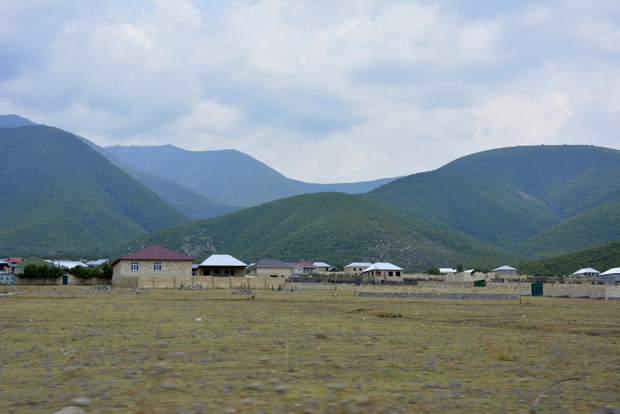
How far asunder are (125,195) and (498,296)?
556ft

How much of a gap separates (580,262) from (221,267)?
214ft

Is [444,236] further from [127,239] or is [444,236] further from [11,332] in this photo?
[11,332]

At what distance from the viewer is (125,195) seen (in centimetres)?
19888

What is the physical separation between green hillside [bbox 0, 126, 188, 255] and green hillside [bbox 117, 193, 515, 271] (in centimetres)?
1727

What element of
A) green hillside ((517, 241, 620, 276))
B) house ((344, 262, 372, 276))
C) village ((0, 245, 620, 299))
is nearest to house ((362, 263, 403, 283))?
village ((0, 245, 620, 299))

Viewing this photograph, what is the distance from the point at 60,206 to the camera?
15125 cm

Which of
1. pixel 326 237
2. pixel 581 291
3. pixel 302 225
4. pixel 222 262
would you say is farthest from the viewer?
pixel 302 225

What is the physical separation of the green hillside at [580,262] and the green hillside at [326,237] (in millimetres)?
23254

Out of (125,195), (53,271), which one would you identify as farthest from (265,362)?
(125,195)

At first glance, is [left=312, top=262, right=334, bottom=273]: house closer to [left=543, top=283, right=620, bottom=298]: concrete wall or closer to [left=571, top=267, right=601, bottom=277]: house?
[left=571, top=267, right=601, bottom=277]: house

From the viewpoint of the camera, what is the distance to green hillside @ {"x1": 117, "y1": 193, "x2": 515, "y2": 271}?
12550 centimetres

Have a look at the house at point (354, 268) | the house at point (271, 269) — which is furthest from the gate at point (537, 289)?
the house at point (354, 268)

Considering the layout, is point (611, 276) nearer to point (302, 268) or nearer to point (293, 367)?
point (302, 268)

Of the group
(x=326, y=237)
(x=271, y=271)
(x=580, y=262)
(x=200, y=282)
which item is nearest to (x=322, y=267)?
(x=326, y=237)
